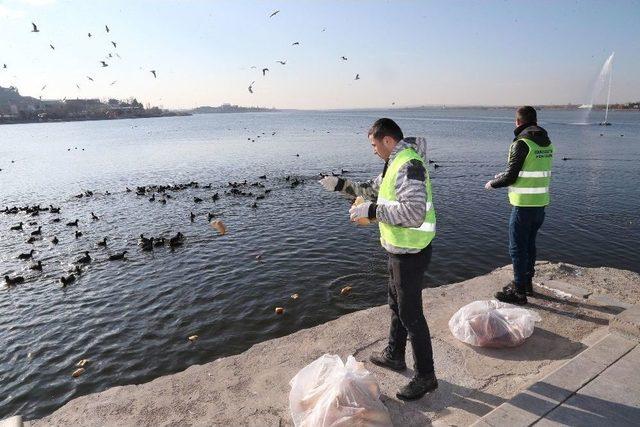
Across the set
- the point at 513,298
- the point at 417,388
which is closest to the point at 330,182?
the point at 417,388

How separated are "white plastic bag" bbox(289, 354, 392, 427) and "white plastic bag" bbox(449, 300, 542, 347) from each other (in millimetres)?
1790

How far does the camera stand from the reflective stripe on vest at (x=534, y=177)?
585 centimetres

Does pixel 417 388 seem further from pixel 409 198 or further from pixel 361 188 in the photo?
pixel 361 188

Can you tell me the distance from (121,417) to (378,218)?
11.8 ft

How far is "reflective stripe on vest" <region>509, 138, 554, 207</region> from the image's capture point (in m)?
5.85

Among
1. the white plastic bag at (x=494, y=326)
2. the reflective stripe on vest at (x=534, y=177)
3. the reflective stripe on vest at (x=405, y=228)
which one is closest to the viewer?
the reflective stripe on vest at (x=405, y=228)

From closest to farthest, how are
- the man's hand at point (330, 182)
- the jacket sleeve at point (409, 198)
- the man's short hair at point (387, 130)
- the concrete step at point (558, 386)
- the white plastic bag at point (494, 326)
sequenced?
the concrete step at point (558, 386)
the jacket sleeve at point (409, 198)
the man's short hair at point (387, 130)
the man's hand at point (330, 182)
the white plastic bag at point (494, 326)

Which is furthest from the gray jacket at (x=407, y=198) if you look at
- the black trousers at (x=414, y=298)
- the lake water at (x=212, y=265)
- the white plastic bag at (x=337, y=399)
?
the lake water at (x=212, y=265)

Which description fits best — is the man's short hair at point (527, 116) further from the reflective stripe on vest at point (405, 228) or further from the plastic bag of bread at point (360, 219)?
the plastic bag of bread at point (360, 219)

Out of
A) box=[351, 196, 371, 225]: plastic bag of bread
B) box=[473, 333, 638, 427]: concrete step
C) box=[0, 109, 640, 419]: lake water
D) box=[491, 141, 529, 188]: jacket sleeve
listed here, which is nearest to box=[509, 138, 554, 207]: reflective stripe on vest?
box=[491, 141, 529, 188]: jacket sleeve

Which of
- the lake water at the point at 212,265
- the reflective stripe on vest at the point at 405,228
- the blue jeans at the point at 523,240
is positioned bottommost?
the lake water at the point at 212,265

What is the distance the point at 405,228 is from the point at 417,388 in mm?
1689

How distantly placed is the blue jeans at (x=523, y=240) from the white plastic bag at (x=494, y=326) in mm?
1040

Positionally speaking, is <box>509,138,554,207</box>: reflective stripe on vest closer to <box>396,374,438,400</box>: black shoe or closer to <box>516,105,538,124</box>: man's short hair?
<box>516,105,538,124</box>: man's short hair
